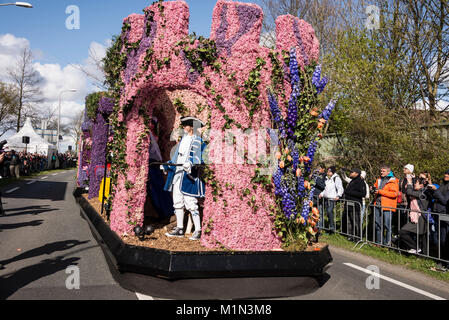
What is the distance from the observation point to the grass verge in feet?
19.4

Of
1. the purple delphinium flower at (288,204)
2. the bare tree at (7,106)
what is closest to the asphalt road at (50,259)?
the purple delphinium flower at (288,204)

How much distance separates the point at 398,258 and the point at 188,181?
4362mm

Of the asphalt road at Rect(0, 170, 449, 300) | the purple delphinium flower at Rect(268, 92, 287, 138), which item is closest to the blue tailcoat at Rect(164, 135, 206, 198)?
the purple delphinium flower at Rect(268, 92, 287, 138)

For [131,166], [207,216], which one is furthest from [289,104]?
[131,166]

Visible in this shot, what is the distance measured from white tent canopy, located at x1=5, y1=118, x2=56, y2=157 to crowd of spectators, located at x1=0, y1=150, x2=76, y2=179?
669 mm

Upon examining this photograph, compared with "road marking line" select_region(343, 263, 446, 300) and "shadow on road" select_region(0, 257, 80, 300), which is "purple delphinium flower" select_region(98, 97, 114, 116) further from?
"road marking line" select_region(343, 263, 446, 300)

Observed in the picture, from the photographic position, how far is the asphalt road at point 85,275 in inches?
174

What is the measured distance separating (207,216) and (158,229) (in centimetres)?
173

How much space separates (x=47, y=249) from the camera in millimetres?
6379

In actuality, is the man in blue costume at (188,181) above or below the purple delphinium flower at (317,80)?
below

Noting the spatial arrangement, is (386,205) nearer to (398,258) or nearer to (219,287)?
(398,258)

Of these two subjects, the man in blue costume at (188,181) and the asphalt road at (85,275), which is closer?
the asphalt road at (85,275)

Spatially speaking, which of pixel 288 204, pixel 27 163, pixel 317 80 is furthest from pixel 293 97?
pixel 27 163

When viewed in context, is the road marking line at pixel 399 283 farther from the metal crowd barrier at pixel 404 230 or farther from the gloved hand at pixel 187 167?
the gloved hand at pixel 187 167
